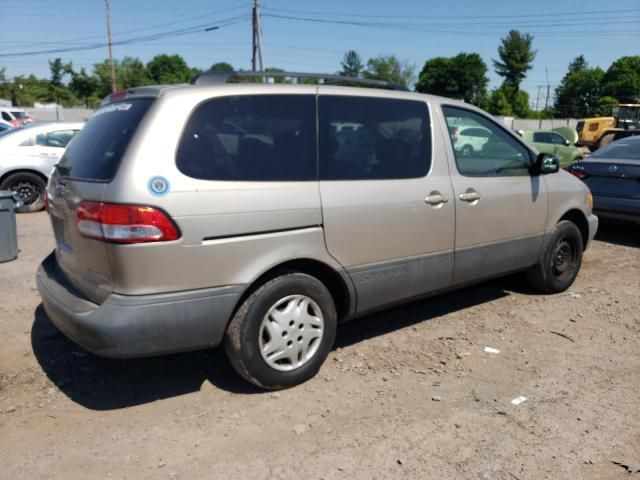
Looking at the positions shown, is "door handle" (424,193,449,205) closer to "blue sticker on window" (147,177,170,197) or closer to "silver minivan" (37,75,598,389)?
"silver minivan" (37,75,598,389)

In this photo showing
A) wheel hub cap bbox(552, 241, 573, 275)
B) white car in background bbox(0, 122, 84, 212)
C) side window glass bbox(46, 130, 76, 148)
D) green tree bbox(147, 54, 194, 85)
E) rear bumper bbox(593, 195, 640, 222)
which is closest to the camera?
wheel hub cap bbox(552, 241, 573, 275)

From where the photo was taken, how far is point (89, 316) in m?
3.01

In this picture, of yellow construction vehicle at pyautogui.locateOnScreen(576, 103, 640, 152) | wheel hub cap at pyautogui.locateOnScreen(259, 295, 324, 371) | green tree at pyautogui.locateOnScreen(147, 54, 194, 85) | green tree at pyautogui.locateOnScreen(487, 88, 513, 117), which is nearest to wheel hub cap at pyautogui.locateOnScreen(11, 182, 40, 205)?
wheel hub cap at pyautogui.locateOnScreen(259, 295, 324, 371)

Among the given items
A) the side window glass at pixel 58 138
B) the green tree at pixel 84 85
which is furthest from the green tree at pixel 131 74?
the side window glass at pixel 58 138

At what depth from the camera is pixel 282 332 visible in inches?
136

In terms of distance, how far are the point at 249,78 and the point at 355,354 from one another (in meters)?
2.10

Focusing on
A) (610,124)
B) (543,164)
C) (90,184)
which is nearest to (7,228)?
(90,184)

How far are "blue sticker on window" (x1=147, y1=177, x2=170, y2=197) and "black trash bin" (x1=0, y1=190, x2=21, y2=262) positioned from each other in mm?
4436

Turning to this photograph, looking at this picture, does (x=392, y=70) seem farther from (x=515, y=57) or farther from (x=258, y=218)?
(x=258, y=218)

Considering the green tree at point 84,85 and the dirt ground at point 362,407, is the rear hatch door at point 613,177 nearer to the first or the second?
the dirt ground at point 362,407

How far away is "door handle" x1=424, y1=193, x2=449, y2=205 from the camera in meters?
4.06

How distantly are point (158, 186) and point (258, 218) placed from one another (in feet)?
1.93

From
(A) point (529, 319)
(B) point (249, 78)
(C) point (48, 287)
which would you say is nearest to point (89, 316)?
(C) point (48, 287)

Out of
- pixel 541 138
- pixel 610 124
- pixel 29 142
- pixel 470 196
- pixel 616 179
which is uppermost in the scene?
Answer: pixel 610 124
